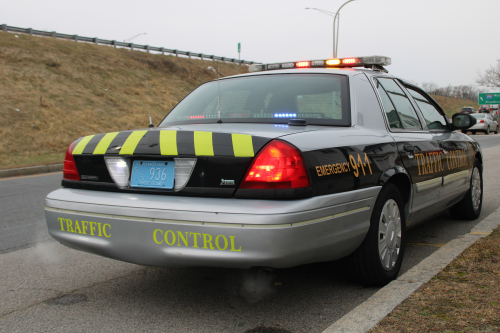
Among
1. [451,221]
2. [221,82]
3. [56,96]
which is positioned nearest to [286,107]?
[221,82]

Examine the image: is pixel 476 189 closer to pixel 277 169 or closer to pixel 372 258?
pixel 372 258

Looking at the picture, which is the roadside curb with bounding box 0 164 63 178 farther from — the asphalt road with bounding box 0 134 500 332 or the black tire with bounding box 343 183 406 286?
the black tire with bounding box 343 183 406 286

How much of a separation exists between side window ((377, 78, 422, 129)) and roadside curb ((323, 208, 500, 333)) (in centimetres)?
103

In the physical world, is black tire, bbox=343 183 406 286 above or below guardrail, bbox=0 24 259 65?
below

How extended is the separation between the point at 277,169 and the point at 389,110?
5.35ft

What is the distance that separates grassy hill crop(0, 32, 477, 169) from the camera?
689 inches

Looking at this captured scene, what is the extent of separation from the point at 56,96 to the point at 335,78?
76.8 ft

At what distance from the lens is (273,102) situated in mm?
3463

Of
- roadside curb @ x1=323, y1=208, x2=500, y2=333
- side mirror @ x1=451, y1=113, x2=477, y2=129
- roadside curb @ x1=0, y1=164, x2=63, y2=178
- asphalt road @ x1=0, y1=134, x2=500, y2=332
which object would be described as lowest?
roadside curb @ x1=0, y1=164, x2=63, y2=178

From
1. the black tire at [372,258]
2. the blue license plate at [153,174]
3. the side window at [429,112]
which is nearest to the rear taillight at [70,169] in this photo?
the blue license plate at [153,174]

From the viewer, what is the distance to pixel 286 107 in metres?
3.39

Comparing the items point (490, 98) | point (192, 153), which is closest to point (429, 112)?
point (192, 153)

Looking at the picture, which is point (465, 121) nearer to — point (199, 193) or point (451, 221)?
point (451, 221)

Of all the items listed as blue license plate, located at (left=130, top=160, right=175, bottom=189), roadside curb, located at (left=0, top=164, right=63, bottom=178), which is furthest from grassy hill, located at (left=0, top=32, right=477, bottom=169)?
blue license plate, located at (left=130, top=160, right=175, bottom=189)
